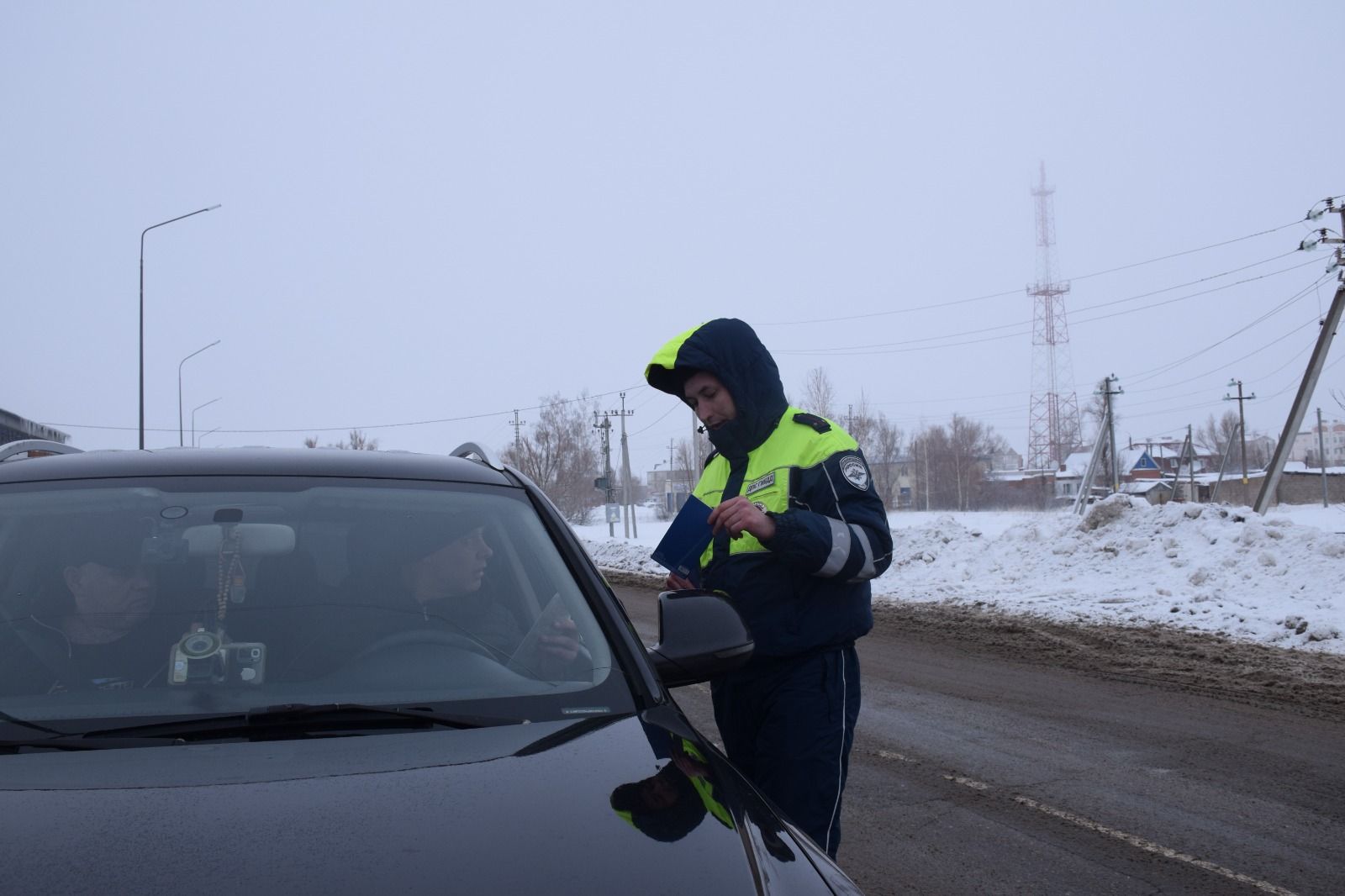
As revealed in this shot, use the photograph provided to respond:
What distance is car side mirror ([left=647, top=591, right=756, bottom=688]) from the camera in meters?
2.67

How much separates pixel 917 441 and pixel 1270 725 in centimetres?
9983

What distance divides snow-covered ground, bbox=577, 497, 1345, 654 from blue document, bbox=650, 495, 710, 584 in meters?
9.06

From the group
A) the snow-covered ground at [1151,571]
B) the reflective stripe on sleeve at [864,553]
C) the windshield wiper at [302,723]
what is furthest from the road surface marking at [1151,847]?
the snow-covered ground at [1151,571]

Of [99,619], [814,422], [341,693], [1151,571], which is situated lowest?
[1151,571]

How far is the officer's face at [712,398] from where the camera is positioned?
11.7ft

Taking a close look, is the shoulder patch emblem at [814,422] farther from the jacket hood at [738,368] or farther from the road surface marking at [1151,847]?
the road surface marking at [1151,847]

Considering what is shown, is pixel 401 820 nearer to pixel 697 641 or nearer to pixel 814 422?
pixel 697 641

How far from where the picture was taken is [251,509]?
8.80ft

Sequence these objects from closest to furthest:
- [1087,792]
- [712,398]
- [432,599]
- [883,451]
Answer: [432,599], [712,398], [1087,792], [883,451]

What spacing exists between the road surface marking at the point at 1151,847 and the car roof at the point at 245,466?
3.24 meters

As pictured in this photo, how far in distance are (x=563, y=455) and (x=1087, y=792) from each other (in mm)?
72164

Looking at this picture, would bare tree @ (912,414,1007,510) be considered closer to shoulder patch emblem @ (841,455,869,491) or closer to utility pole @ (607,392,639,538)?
utility pole @ (607,392,639,538)

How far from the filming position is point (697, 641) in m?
2.69

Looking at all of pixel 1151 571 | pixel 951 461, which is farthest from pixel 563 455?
pixel 1151 571
